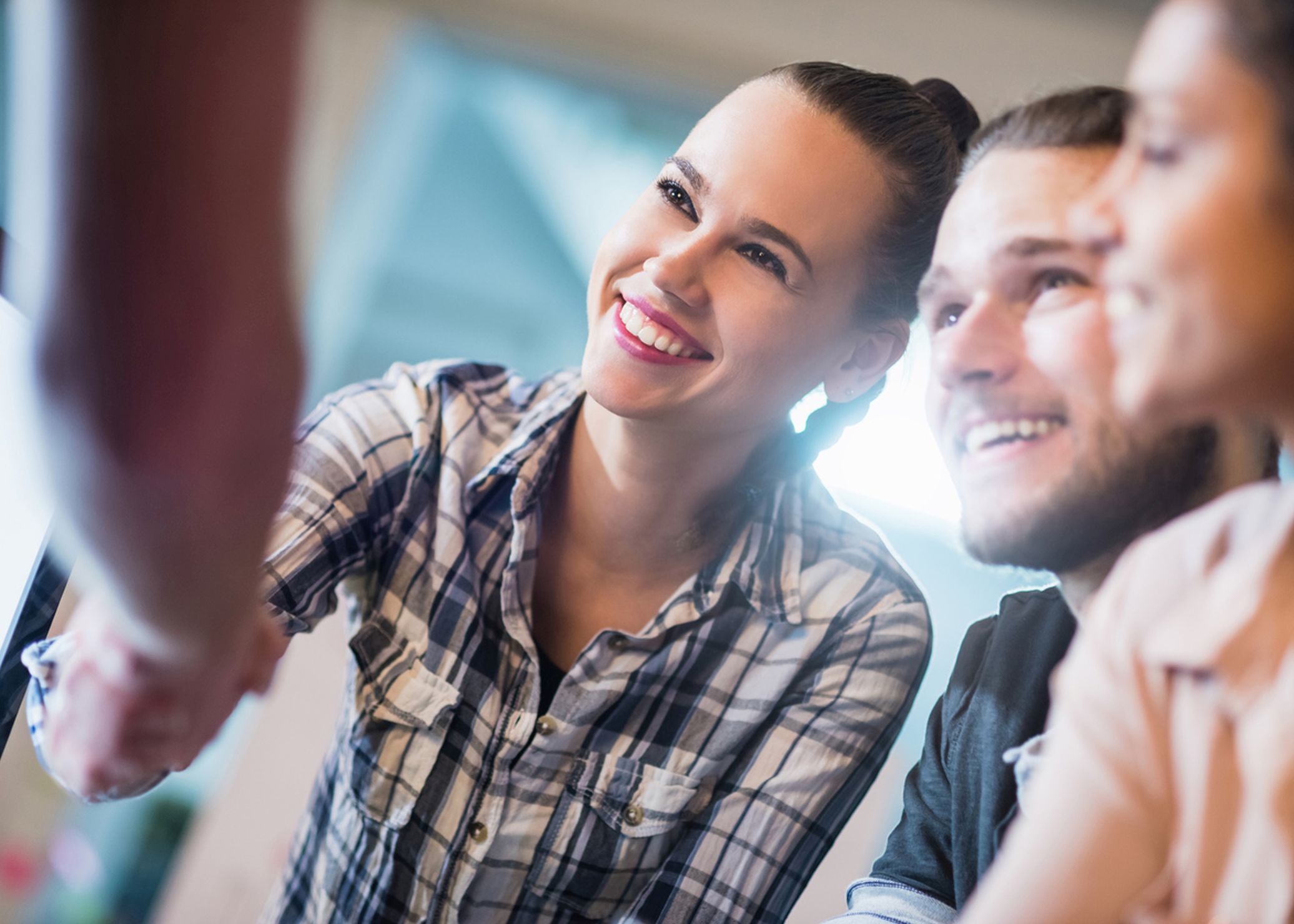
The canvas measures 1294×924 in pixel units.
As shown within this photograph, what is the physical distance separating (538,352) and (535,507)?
3.53m

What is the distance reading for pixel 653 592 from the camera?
3.26 ft

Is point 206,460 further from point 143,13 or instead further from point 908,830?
point 908,830

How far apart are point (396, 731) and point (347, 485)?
0.68 ft

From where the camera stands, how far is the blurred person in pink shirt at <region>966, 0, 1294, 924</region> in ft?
1.22

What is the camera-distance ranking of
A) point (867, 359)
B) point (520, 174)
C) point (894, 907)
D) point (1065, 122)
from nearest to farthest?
point (1065, 122), point (894, 907), point (867, 359), point (520, 174)

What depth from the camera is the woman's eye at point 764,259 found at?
2.92 ft

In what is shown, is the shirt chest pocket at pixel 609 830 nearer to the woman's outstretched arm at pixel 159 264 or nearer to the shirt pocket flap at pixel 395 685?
the shirt pocket flap at pixel 395 685

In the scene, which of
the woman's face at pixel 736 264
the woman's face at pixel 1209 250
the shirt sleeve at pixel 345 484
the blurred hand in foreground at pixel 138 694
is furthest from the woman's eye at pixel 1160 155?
the shirt sleeve at pixel 345 484

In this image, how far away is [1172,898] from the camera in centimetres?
41

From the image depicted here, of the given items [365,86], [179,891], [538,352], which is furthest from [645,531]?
[538,352]

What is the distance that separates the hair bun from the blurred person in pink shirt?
522mm

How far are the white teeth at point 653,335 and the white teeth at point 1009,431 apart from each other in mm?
353

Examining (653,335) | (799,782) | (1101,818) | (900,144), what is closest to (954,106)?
(900,144)

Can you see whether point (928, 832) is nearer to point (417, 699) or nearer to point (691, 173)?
point (417, 699)
